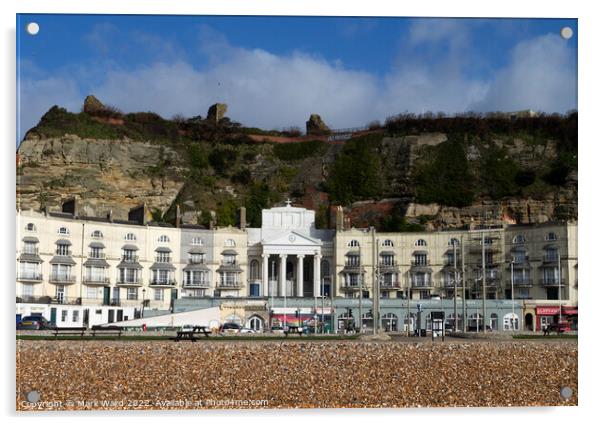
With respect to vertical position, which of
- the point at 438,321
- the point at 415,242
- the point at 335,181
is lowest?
the point at 438,321

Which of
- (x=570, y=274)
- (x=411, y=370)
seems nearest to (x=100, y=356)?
(x=411, y=370)

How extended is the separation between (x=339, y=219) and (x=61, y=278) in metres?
14.3

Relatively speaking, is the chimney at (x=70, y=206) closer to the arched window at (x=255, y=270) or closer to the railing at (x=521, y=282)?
the arched window at (x=255, y=270)

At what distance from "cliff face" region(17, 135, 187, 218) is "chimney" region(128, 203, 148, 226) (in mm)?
285

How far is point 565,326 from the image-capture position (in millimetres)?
28922

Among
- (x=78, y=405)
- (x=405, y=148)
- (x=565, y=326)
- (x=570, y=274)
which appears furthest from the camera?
(x=405, y=148)

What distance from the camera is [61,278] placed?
35250 millimetres

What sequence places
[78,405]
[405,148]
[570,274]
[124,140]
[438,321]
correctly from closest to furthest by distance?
1. [78,405]
2. [570,274]
3. [438,321]
4. [124,140]
5. [405,148]

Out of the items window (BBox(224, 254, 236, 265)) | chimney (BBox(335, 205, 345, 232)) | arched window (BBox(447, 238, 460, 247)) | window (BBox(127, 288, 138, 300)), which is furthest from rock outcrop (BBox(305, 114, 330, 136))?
window (BBox(127, 288, 138, 300))

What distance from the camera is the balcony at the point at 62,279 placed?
33.7 meters

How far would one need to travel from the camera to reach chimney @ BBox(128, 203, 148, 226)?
141 ft

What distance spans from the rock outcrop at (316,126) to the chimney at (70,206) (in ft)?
37.0

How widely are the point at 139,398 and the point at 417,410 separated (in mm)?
4028
